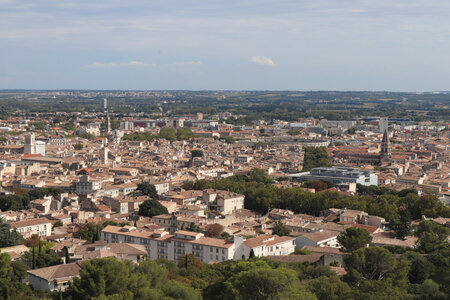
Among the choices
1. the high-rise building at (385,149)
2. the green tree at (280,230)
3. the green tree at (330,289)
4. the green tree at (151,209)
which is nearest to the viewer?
the green tree at (330,289)

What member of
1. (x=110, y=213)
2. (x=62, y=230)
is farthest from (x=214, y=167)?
(x=62, y=230)

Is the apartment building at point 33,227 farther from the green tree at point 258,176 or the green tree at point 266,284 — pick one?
the green tree at point 258,176

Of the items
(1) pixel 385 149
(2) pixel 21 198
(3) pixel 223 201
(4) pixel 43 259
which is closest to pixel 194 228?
(4) pixel 43 259

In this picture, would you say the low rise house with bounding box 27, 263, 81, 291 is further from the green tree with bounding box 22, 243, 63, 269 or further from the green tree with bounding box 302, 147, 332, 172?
the green tree with bounding box 302, 147, 332, 172

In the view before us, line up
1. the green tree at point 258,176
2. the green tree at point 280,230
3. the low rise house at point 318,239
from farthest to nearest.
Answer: the green tree at point 258,176 → the green tree at point 280,230 → the low rise house at point 318,239

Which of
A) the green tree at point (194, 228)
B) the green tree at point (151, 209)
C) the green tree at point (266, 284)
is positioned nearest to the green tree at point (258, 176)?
the green tree at point (151, 209)

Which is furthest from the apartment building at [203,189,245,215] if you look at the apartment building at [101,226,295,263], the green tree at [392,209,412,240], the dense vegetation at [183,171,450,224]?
the green tree at [392,209,412,240]

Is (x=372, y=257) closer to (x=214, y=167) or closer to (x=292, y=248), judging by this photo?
(x=292, y=248)
